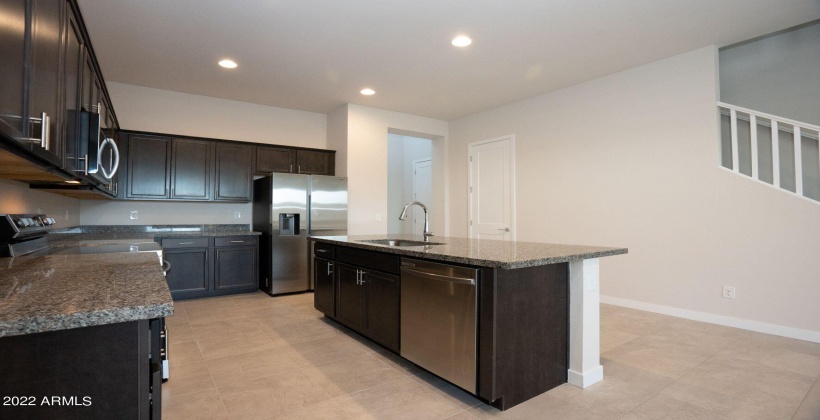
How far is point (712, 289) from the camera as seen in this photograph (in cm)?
379

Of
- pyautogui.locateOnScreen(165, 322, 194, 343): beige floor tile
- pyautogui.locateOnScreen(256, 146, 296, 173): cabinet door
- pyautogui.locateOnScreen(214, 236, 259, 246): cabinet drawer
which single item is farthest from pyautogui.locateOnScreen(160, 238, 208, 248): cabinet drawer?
pyautogui.locateOnScreen(165, 322, 194, 343): beige floor tile

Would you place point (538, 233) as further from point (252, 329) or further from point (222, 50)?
point (222, 50)

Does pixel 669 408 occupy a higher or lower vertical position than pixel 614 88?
lower

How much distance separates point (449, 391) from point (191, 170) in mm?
4302

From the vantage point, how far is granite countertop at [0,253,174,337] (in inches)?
31.0

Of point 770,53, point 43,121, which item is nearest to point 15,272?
point 43,121

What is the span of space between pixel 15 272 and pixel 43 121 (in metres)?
0.55

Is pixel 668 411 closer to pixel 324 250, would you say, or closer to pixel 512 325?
pixel 512 325

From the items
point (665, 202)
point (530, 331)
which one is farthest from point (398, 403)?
point (665, 202)

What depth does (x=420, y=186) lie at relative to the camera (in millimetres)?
8336

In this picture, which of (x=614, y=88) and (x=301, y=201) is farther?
(x=301, y=201)

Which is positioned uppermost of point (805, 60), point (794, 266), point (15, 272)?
point (805, 60)

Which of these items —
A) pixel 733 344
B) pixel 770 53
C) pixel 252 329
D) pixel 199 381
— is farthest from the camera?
pixel 770 53

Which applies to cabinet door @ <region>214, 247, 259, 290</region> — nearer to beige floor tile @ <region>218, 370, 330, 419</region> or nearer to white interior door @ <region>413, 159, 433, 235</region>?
beige floor tile @ <region>218, 370, 330, 419</region>
